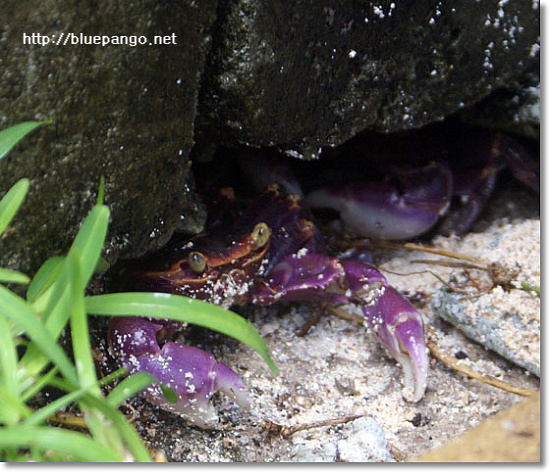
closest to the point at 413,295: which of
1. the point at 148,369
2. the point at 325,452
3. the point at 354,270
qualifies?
the point at 354,270

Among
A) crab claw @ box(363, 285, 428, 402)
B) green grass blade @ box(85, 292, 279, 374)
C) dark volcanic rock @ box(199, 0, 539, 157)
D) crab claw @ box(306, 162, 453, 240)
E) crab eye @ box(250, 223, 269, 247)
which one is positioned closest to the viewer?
green grass blade @ box(85, 292, 279, 374)

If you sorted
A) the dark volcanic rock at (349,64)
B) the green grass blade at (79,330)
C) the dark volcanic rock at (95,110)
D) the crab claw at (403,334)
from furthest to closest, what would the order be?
the crab claw at (403,334) → the dark volcanic rock at (349,64) → the dark volcanic rock at (95,110) → the green grass blade at (79,330)

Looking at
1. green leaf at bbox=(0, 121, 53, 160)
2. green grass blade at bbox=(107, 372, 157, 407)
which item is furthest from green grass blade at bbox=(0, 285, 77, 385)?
green leaf at bbox=(0, 121, 53, 160)

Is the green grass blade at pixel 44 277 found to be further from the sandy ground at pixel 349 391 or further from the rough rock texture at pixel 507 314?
the rough rock texture at pixel 507 314

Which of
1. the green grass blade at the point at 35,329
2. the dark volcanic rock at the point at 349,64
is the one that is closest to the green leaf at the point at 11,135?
the green grass blade at the point at 35,329

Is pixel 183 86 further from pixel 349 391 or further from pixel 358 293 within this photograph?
pixel 349 391

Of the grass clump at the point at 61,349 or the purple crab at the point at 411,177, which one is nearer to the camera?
the grass clump at the point at 61,349

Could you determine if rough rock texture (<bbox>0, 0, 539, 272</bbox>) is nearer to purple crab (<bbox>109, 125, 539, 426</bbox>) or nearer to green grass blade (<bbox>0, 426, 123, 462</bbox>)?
purple crab (<bbox>109, 125, 539, 426</bbox>)
